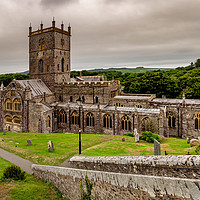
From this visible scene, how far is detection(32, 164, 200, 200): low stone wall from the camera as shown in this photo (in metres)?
5.06

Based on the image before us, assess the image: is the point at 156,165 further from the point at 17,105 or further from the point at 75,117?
the point at 17,105

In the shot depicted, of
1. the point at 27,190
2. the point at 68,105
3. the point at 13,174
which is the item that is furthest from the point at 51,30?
the point at 27,190

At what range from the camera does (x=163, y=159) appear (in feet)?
23.6

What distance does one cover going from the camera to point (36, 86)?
37500 millimetres

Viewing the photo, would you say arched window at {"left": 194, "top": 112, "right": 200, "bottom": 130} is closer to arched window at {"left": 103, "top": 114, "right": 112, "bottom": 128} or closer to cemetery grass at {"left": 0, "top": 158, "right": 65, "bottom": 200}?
arched window at {"left": 103, "top": 114, "right": 112, "bottom": 128}

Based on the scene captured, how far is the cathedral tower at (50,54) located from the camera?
39406 mm

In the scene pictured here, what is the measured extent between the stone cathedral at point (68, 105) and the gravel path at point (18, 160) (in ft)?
35.6

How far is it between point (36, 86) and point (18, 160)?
2288 centimetres

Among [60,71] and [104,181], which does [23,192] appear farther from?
[60,71]

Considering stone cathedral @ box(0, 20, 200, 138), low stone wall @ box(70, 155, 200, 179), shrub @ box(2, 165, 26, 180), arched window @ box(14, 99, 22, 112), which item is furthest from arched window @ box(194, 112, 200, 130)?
arched window @ box(14, 99, 22, 112)

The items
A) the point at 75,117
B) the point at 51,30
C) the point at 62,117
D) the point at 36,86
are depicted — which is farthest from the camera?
the point at 51,30

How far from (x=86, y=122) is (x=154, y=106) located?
43.8 feet

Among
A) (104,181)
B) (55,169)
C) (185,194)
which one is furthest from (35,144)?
(185,194)

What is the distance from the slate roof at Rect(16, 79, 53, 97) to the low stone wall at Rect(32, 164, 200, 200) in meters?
27.5
